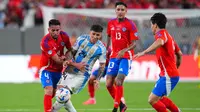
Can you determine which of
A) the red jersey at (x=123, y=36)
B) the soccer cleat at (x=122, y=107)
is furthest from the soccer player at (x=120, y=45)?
the soccer cleat at (x=122, y=107)

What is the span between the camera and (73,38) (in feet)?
74.1

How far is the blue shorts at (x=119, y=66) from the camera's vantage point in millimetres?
13826

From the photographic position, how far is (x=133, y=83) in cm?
2142

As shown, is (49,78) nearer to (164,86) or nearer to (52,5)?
(164,86)

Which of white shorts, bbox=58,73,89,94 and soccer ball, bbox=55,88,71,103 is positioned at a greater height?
white shorts, bbox=58,73,89,94

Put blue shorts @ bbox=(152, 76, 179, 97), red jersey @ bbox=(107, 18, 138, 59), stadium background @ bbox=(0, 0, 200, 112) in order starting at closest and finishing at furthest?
blue shorts @ bbox=(152, 76, 179, 97) → red jersey @ bbox=(107, 18, 138, 59) → stadium background @ bbox=(0, 0, 200, 112)

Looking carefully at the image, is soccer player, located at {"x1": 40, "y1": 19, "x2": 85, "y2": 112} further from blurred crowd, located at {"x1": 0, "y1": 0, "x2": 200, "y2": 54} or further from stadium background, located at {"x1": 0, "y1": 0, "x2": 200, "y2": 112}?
blurred crowd, located at {"x1": 0, "y1": 0, "x2": 200, "y2": 54}

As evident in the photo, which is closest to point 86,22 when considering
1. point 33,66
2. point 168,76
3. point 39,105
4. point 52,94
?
point 33,66

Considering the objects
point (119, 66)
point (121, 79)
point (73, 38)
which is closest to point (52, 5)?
point (73, 38)

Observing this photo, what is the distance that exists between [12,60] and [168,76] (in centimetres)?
1160

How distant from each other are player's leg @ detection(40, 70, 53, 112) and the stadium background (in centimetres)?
196

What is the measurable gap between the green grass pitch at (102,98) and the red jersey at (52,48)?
1919mm

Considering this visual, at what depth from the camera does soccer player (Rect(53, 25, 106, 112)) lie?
12.0 meters

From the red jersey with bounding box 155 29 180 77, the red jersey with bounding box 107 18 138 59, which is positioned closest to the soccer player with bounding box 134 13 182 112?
the red jersey with bounding box 155 29 180 77
